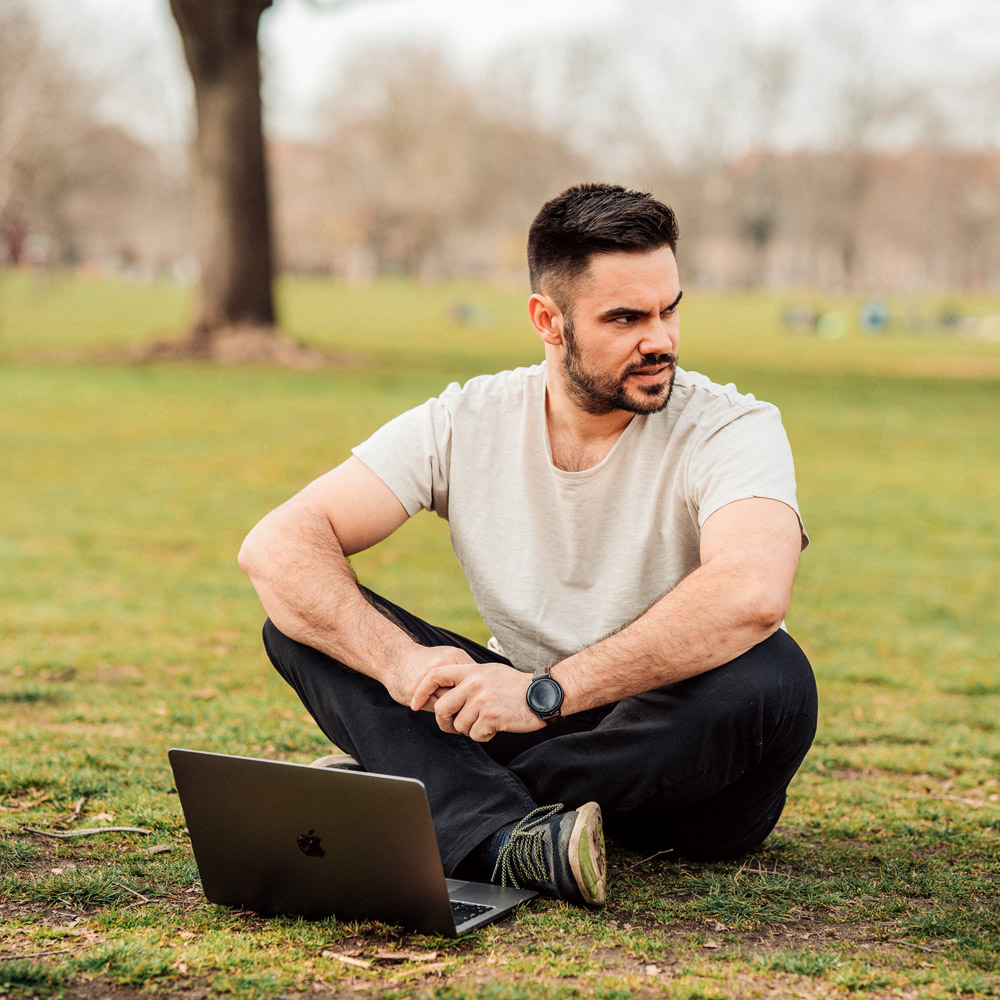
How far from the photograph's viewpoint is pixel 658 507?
2957 mm

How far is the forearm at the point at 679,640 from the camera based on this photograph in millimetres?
2588

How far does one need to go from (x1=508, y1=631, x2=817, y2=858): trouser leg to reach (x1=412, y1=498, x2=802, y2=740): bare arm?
1.8 inches

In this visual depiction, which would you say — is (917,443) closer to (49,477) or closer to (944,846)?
(49,477)

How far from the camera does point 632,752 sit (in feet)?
8.73

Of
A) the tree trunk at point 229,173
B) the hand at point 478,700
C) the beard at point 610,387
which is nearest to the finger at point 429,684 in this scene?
the hand at point 478,700

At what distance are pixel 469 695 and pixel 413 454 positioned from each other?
0.71 meters

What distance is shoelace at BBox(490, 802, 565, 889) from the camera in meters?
2.54

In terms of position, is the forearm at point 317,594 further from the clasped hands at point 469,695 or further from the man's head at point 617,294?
the man's head at point 617,294

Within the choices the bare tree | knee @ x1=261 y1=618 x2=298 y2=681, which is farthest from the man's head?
the bare tree

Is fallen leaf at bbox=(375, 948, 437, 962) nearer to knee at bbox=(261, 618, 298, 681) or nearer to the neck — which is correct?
knee at bbox=(261, 618, 298, 681)

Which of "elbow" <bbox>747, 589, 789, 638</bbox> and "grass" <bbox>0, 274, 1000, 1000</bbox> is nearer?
"grass" <bbox>0, 274, 1000, 1000</bbox>

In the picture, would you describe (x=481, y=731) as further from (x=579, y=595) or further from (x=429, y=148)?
(x=429, y=148)

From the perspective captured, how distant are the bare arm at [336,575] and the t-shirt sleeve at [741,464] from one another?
0.66m

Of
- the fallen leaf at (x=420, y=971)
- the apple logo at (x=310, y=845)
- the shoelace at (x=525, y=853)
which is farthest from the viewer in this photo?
the shoelace at (x=525, y=853)
